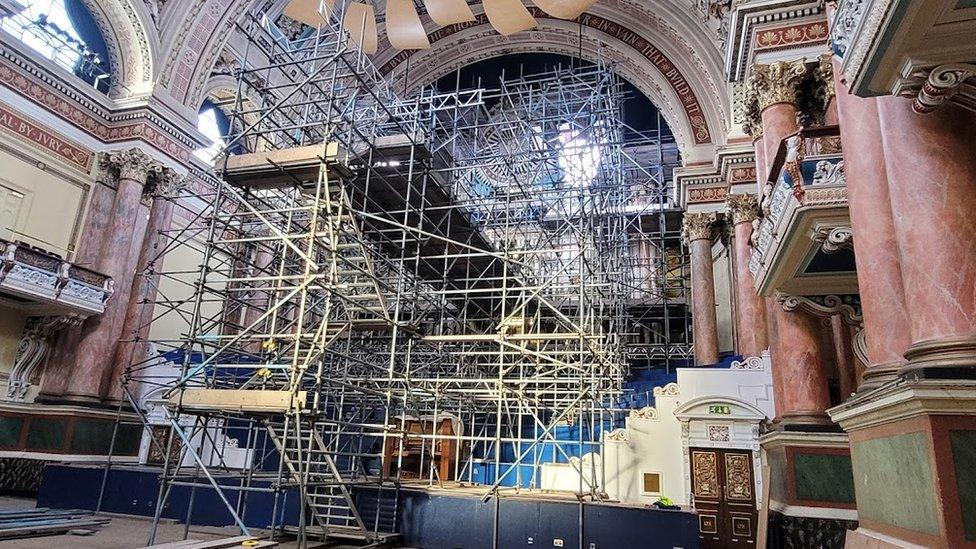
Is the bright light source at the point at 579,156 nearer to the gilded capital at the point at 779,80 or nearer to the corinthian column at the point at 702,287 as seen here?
the corinthian column at the point at 702,287

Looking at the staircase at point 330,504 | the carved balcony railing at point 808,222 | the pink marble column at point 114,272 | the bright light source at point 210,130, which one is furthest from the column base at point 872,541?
the bright light source at point 210,130

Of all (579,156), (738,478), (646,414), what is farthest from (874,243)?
(579,156)

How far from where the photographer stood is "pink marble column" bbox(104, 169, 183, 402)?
14547 mm

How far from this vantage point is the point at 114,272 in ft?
47.6

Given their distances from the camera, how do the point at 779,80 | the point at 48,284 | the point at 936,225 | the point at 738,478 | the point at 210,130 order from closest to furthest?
the point at 936,225 → the point at 779,80 → the point at 738,478 → the point at 48,284 → the point at 210,130

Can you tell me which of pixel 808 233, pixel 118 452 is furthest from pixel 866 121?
pixel 118 452

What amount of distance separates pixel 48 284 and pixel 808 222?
13.6 meters

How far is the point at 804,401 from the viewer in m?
8.68

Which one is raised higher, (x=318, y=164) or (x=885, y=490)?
(x=318, y=164)

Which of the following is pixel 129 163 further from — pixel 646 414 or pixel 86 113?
pixel 646 414

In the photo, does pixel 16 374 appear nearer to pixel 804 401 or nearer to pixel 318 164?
pixel 318 164

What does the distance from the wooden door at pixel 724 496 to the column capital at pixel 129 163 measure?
13.9 m

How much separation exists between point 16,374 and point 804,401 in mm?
15332

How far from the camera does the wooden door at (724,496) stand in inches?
437
